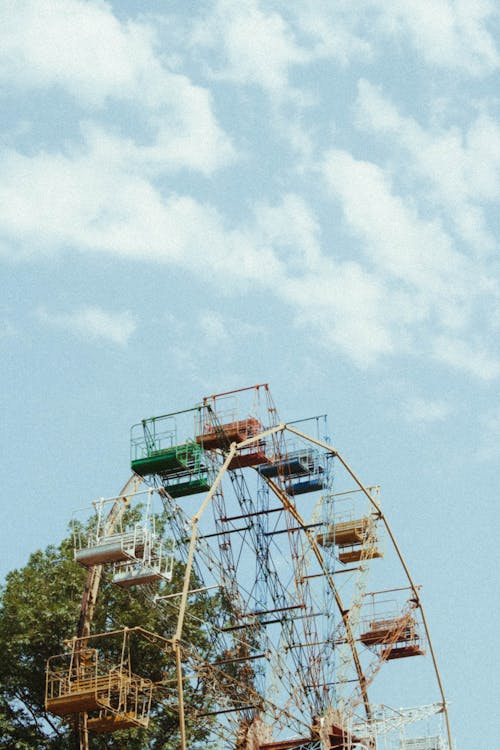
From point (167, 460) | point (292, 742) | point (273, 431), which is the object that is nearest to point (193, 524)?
point (167, 460)

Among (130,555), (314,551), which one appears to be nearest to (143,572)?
(130,555)

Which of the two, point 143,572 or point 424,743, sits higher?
point 143,572

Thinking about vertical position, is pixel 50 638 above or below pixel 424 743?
above

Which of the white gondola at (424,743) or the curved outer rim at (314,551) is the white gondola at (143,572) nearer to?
the curved outer rim at (314,551)

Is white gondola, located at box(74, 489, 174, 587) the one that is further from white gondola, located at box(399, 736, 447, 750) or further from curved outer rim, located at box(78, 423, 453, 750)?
white gondola, located at box(399, 736, 447, 750)

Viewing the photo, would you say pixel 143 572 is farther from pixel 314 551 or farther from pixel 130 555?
pixel 314 551

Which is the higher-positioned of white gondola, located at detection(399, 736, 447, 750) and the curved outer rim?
the curved outer rim

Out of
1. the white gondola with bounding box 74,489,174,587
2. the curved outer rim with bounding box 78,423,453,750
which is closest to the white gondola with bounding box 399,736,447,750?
the curved outer rim with bounding box 78,423,453,750

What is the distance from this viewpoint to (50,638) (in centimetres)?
5838

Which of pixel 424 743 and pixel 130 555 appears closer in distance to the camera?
pixel 130 555

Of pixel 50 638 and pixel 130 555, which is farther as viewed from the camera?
pixel 50 638

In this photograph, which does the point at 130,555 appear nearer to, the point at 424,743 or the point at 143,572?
the point at 143,572

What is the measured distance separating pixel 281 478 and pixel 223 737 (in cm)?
1124

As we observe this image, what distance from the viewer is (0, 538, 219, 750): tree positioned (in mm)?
57250
